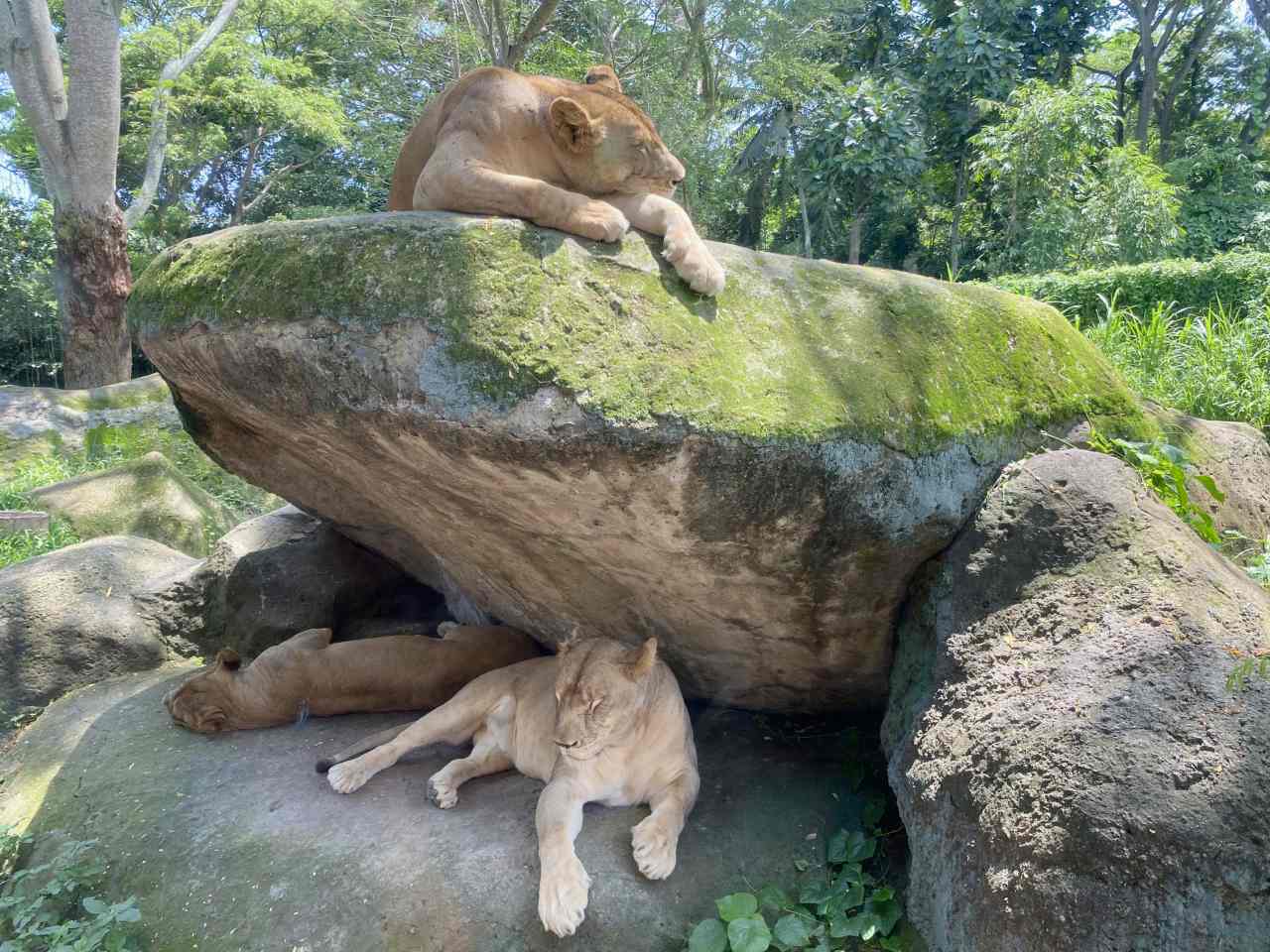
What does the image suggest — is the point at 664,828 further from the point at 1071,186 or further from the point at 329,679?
the point at 1071,186

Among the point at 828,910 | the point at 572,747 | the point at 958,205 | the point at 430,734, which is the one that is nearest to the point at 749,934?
the point at 828,910

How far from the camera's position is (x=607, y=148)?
10.9 ft

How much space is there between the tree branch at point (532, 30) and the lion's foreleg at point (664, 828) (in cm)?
817

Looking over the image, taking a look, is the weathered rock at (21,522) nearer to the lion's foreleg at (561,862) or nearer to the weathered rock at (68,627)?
the weathered rock at (68,627)

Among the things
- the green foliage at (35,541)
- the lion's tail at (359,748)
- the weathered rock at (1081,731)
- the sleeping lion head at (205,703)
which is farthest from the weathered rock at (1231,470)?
the green foliage at (35,541)

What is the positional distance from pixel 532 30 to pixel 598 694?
905cm

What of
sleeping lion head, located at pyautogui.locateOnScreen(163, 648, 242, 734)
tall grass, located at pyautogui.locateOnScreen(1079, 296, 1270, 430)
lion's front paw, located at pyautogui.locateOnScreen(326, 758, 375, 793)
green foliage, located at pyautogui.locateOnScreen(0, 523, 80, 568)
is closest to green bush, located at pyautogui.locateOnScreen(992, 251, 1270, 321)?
tall grass, located at pyautogui.locateOnScreen(1079, 296, 1270, 430)

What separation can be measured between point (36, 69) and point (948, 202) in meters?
15.7

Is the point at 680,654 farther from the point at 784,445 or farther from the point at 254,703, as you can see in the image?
the point at 254,703

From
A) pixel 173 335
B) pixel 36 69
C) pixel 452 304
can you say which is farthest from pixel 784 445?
pixel 36 69

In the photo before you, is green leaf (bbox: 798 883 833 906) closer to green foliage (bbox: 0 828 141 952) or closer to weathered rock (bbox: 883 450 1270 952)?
weathered rock (bbox: 883 450 1270 952)

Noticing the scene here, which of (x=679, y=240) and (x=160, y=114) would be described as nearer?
(x=679, y=240)

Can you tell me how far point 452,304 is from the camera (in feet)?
8.84

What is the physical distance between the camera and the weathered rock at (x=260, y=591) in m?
5.09
